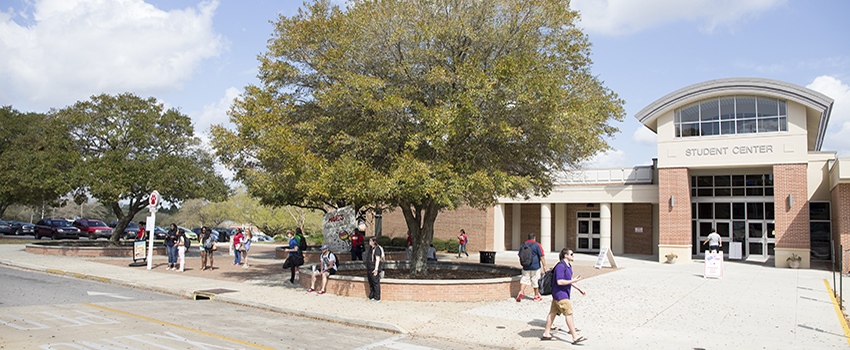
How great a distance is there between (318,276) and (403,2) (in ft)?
23.7

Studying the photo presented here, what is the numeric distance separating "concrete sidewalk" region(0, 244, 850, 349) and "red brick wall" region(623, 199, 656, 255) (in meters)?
12.2

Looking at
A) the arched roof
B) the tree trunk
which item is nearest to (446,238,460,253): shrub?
the arched roof

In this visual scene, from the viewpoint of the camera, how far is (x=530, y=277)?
41.4ft

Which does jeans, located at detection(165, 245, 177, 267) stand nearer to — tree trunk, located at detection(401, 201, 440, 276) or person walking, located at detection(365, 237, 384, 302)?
tree trunk, located at detection(401, 201, 440, 276)

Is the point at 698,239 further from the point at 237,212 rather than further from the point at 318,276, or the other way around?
the point at 237,212

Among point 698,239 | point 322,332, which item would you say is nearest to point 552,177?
point 322,332

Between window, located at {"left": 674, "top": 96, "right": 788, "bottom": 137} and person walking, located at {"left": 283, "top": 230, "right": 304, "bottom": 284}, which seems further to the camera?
window, located at {"left": 674, "top": 96, "right": 788, "bottom": 137}

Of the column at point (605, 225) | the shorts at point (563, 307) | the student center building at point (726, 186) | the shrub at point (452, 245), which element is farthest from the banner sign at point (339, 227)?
the shorts at point (563, 307)

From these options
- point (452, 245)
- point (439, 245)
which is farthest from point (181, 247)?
point (452, 245)

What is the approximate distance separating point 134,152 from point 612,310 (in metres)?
21.4

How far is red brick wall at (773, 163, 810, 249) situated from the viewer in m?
22.3

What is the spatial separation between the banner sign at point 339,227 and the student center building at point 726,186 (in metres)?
7.89

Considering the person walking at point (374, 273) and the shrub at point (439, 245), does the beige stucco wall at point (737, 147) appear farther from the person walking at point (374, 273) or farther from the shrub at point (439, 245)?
the person walking at point (374, 273)

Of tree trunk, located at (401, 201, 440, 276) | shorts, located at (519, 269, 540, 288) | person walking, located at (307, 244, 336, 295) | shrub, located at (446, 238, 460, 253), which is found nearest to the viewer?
shorts, located at (519, 269, 540, 288)
